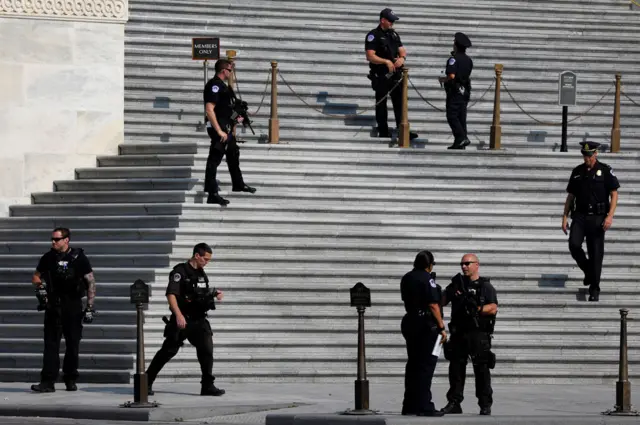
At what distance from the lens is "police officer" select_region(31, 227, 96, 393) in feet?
57.4

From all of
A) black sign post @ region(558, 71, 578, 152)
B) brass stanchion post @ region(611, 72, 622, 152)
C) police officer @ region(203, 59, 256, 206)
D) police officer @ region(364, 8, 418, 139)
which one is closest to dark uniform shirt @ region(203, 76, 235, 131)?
police officer @ region(203, 59, 256, 206)

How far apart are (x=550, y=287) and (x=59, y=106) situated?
22.6ft

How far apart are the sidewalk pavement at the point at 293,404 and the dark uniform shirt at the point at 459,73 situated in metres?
5.74

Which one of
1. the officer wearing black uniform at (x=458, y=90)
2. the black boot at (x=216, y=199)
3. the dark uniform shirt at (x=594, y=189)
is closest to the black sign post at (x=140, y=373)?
the black boot at (x=216, y=199)

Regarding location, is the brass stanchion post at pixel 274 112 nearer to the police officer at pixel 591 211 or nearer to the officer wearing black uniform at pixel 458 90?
the officer wearing black uniform at pixel 458 90

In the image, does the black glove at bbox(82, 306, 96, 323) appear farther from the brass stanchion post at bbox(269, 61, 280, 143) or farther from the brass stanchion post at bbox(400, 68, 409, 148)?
the brass stanchion post at bbox(400, 68, 409, 148)

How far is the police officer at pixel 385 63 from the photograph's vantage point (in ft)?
77.5

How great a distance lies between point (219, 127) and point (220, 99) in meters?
0.33

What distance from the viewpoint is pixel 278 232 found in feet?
66.6

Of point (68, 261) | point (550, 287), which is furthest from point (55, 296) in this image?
point (550, 287)

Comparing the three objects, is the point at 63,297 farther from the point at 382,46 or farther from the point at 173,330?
the point at 382,46

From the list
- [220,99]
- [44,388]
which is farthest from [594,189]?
[44,388]

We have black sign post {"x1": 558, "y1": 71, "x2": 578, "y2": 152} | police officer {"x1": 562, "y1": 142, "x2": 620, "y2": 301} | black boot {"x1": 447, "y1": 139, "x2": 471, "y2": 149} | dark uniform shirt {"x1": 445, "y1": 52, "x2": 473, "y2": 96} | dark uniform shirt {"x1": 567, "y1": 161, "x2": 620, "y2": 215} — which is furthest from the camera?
black sign post {"x1": 558, "y1": 71, "x2": 578, "y2": 152}

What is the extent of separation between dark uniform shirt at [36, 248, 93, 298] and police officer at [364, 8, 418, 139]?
6.87m
